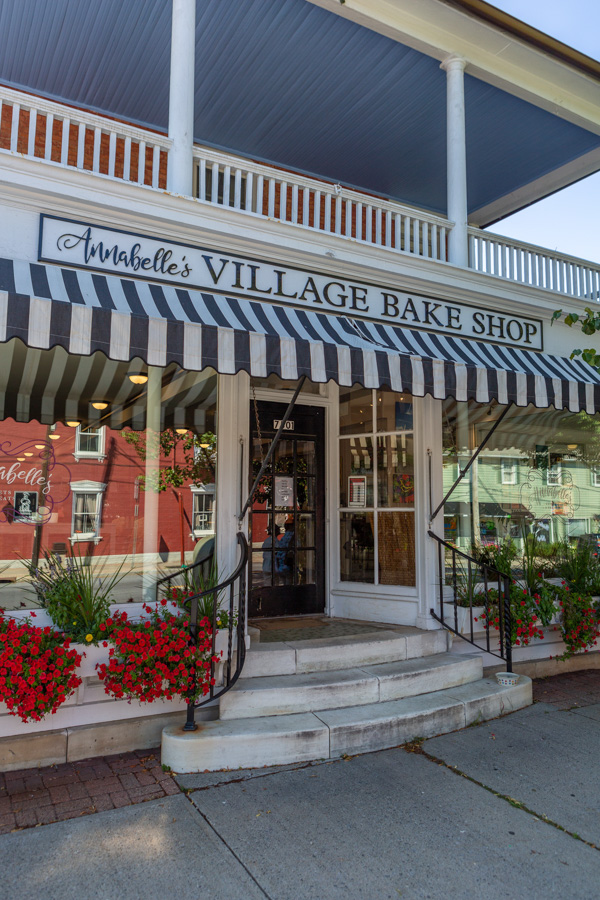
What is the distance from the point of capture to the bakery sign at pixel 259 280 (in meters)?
4.78

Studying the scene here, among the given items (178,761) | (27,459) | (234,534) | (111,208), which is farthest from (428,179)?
(178,761)

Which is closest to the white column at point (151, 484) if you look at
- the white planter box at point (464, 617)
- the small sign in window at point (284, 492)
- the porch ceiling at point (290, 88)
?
the small sign in window at point (284, 492)

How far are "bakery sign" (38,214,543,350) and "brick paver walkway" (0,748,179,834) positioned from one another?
11.8 feet

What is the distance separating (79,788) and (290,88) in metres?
7.89

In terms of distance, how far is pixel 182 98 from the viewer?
548 cm

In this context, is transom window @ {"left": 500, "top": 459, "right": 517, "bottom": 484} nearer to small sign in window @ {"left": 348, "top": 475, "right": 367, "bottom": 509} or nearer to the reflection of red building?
small sign in window @ {"left": 348, "top": 475, "right": 367, "bottom": 509}

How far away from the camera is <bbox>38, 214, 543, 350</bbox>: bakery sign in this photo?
4781 mm

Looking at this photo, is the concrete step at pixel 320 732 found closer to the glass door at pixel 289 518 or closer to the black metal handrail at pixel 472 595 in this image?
the black metal handrail at pixel 472 595

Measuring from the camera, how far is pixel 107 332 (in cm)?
369

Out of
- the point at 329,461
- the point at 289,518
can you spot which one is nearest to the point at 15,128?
the point at 329,461

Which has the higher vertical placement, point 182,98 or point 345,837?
point 182,98

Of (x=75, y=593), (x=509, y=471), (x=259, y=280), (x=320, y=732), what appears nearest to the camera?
(x=320, y=732)

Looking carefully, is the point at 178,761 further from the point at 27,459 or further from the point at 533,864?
the point at 27,459

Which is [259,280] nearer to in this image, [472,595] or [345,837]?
[472,595]
